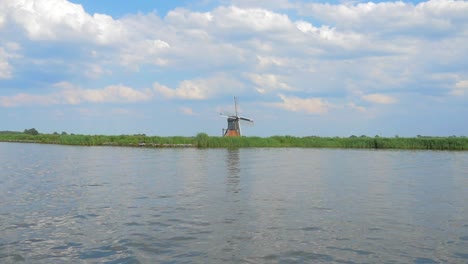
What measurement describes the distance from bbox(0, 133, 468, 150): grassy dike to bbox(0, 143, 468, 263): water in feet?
129

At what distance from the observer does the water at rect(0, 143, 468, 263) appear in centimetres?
915

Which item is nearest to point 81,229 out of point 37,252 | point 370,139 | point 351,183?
point 37,252

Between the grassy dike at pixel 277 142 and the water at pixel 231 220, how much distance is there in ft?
129

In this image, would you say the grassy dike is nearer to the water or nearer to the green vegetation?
the green vegetation

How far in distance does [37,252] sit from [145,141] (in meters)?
59.3

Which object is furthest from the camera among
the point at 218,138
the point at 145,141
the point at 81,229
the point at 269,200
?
the point at 145,141

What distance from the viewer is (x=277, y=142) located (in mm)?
66062

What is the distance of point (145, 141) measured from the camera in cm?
6769

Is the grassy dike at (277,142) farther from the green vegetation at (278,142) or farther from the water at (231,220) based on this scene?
the water at (231,220)

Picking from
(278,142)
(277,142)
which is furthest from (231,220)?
(278,142)

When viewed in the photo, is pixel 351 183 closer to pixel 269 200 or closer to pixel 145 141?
pixel 269 200

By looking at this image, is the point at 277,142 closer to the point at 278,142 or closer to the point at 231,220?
the point at 278,142

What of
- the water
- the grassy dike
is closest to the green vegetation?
the grassy dike

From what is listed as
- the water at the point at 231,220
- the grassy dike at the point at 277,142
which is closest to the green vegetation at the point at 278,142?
the grassy dike at the point at 277,142
